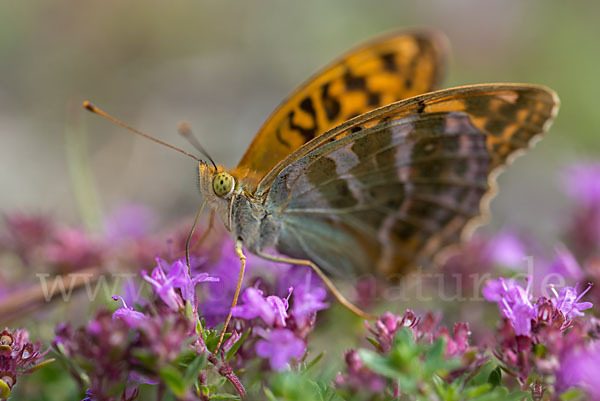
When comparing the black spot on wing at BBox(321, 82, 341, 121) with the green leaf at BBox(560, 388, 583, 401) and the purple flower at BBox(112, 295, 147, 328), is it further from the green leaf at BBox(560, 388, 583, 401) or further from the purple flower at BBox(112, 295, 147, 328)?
the green leaf at BBox(560, 388, 583, 401)

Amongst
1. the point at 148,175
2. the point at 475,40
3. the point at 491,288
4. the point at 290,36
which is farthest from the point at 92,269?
the point at 475,40

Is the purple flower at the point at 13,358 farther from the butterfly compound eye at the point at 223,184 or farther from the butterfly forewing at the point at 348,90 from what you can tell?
the butterfly forewing at the point at 348,90

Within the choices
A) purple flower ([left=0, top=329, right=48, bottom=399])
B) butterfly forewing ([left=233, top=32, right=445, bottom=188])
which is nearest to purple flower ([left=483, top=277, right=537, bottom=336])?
butterfly forewing ([left=233, top=32, right=445, bottom=188])

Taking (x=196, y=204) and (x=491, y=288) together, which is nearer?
(x=491, y=288)

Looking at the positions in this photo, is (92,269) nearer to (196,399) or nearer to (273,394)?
(196,399)

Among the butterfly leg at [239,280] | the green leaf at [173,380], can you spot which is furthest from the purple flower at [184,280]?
the green leaf at [173,380]

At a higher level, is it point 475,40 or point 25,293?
point 475,40

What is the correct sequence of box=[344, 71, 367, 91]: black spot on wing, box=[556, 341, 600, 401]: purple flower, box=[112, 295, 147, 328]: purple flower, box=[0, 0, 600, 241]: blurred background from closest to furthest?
1. box=[556, 341, 600, 401]: purple flower
2. box=[112, 295, 147, 328]: purple flower
3. box=[344, 71, 367, 91]: black spot on wing
4. box=[0, 0, 600, 241]: blurred background

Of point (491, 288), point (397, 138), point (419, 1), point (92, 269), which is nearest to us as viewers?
point (491, 288)

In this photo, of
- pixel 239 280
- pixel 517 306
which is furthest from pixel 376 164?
pixel 517 306
